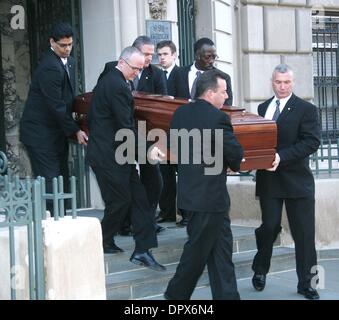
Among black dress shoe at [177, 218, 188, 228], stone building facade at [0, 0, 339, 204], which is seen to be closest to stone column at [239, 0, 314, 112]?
stone building facade at [0, 0, 339, 204]

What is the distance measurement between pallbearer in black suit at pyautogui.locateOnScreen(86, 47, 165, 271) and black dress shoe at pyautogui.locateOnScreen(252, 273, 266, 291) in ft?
3.34

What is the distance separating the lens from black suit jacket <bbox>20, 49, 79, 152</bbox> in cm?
720

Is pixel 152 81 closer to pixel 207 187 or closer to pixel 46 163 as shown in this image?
pixel 46 163

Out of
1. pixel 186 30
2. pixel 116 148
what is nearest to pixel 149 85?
pixel 116 148

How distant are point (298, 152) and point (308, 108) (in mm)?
423

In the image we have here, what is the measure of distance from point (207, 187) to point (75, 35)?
4457 mm

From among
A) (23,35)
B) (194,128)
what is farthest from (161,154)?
(23,35)

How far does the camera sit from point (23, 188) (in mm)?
5465

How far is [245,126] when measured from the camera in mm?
6562

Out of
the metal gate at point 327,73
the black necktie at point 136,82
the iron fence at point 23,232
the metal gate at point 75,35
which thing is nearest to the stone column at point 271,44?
the metal gate at point 327,73

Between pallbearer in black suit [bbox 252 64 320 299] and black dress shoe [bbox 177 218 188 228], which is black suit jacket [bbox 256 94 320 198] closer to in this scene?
pallbearer in black suit [bbox 252 64 320 299]

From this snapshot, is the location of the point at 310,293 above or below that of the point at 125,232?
below

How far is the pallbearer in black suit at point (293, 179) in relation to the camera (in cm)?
698
